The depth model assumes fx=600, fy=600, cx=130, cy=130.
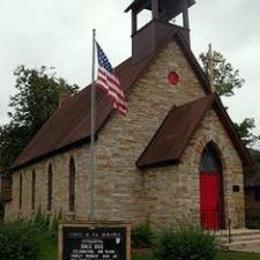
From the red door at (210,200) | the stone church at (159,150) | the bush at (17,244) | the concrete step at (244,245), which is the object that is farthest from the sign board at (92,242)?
the red door at (210,200)

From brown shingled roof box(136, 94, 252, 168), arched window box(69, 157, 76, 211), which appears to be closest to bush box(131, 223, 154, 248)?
brown shingled roof box(136, 94, 252, 168)

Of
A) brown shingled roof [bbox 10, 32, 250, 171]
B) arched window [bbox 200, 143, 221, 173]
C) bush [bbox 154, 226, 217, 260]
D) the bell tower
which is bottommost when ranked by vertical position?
bush [bbox 154, 226, 217, 260]

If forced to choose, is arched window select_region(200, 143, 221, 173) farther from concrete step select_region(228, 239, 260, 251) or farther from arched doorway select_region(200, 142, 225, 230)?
concrete step select_region(228, 239, 260, 251)

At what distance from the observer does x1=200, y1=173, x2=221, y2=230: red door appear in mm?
24031

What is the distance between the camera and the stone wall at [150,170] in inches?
901

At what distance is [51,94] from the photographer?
43875 mm

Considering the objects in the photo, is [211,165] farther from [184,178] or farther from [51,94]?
[51,94]

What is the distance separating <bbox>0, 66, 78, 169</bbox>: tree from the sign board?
Answer: 103 feet

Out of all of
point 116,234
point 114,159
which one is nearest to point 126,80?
point 114,159

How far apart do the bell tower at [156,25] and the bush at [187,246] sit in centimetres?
1259

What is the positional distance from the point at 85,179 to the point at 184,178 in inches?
180

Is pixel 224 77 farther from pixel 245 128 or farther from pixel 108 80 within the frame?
pixel 108 80

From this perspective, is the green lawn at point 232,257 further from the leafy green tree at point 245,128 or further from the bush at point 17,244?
the leafy green tree at point 245,128

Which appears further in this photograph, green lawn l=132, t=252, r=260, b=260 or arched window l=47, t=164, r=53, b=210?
arched window l=47, t=164, r=53, b=210
